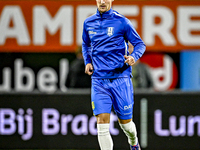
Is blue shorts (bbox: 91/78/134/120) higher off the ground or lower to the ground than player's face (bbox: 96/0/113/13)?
lower

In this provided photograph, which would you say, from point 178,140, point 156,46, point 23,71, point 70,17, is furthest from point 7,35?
point 178,140

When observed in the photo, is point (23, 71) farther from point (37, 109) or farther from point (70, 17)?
Answer: point (37, 109)

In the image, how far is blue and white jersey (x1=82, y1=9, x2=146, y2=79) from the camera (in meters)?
4.41

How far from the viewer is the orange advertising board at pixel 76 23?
28.7 ft

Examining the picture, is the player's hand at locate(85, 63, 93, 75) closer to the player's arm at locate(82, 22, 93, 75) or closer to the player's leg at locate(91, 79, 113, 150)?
the player's arm at locate(82, 22, 93, 75)

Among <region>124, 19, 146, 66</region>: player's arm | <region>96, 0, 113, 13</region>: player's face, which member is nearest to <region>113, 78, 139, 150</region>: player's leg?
<region>124, 19, 146, 66</region>: player's arm

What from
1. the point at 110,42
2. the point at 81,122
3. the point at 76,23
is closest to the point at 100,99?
the point at 110,42

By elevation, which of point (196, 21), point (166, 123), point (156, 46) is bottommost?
point (166, 123)

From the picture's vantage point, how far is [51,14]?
884cm

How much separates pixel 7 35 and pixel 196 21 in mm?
4089

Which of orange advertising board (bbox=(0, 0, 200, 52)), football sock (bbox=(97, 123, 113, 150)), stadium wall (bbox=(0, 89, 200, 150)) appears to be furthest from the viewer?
orange advertising board (bbox=(0, 0, 200, 52))

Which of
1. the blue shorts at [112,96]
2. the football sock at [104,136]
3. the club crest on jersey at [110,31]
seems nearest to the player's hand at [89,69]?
the blue shorts at [112,96]

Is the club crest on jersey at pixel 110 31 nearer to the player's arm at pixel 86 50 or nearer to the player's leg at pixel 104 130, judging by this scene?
the player's arm at pixel 86 50

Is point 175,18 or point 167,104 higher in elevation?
point 175,18
